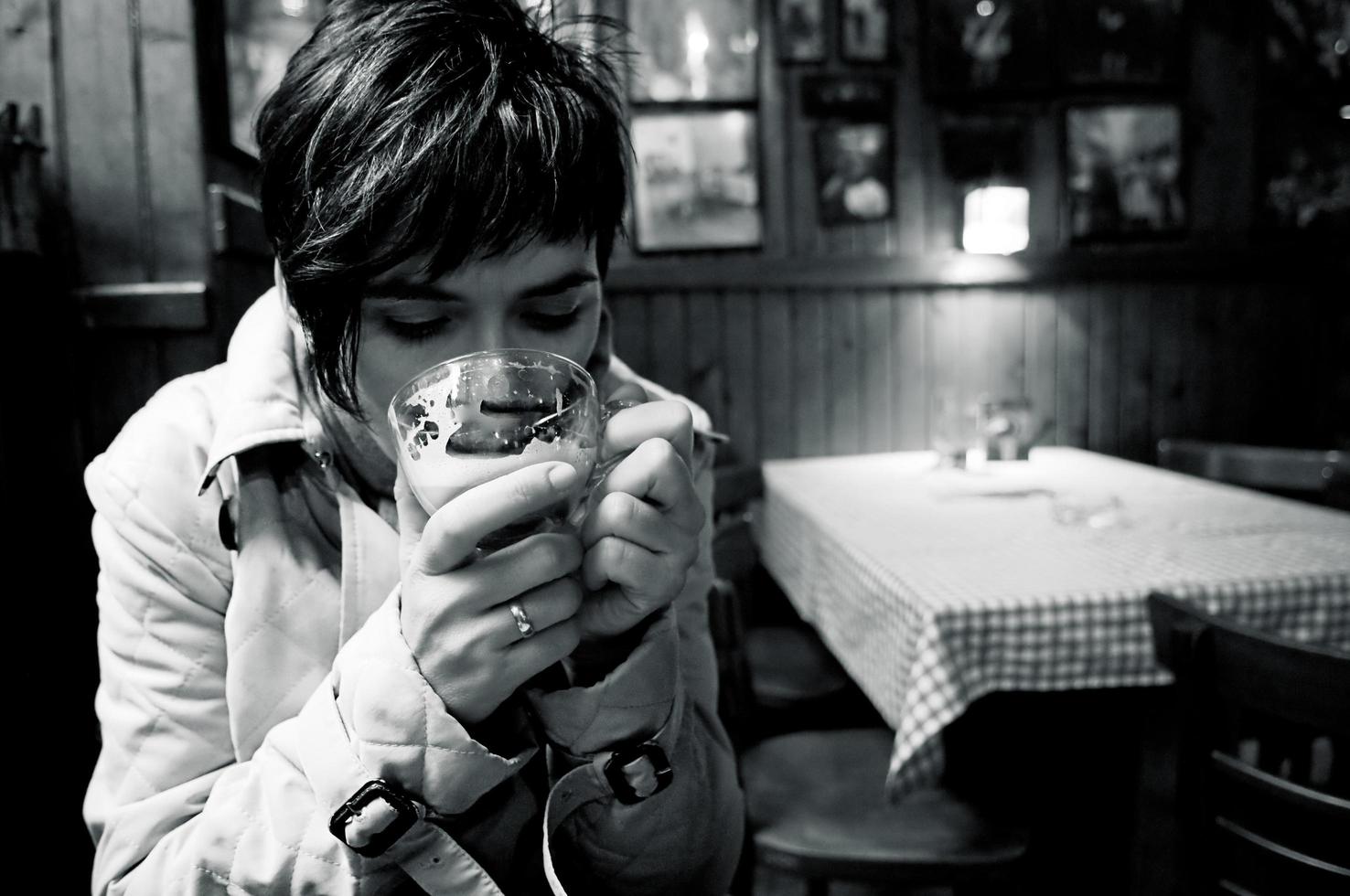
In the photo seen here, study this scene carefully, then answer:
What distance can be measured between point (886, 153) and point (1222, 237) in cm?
173

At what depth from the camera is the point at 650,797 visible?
807mm

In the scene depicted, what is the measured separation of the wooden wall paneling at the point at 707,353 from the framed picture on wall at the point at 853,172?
0.67 metres

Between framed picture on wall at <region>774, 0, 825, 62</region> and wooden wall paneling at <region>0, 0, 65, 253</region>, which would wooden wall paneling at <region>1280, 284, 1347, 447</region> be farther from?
wooden wall paneling at <region>0, 0, 65, 253</region>

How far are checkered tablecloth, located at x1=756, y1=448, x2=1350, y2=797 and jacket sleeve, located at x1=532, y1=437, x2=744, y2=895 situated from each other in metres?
0.68

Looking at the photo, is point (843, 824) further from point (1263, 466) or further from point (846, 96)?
point (846, 96)

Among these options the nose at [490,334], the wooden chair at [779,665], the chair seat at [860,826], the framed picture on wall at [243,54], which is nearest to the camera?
the nose at [490,334]

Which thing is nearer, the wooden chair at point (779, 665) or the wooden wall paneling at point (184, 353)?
the wooden wall paneling at point (184, 353)

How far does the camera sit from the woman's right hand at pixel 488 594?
59 cm

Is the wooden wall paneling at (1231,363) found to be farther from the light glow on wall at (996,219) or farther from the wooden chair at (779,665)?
the wooden chair at (779,665)

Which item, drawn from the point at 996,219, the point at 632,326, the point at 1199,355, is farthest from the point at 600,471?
the point at 1199,355

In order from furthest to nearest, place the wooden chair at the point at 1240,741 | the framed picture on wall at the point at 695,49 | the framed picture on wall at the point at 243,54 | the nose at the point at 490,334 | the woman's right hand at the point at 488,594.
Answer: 1. the framed picture on wall at the point at 695,49
2. the framed picture on wall at the point at 243,54
3. the wooden chair at the point at 1240,741
4. the nose at the point at 490,334
5. the woman's right hand at the point at 488,594

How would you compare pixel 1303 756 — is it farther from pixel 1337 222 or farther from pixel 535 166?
pixel 1337 222

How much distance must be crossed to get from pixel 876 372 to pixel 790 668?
1.85m

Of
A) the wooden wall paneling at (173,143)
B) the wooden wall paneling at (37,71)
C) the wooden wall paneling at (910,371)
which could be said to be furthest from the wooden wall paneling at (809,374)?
the wooden wall paneling at (37,71)
